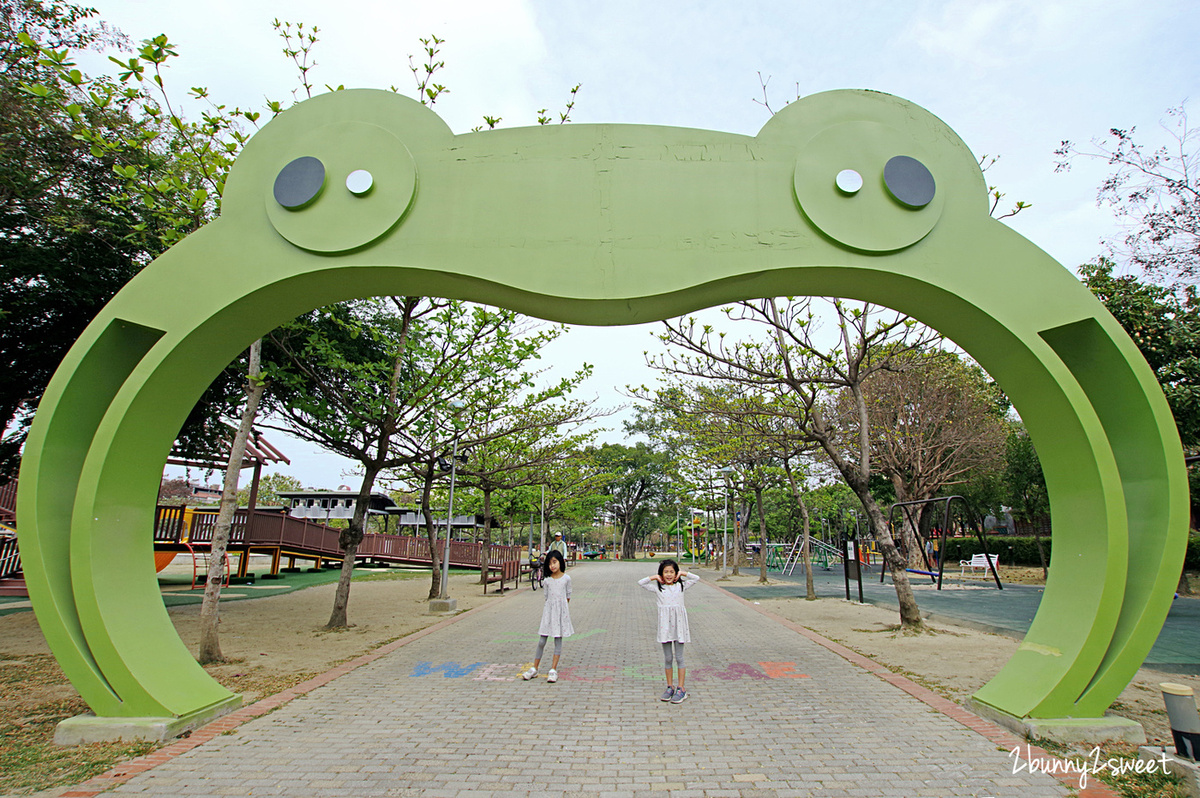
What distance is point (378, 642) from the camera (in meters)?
9.32

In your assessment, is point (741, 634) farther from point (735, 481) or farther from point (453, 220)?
point (735, 481)

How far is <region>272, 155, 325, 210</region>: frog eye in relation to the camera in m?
5.20

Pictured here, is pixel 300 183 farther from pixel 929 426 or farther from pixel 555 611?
pixel 929 426

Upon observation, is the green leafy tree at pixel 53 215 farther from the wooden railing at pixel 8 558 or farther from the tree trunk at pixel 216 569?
the wooden railing at pixel 8 558

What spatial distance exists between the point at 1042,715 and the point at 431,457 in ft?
32.2

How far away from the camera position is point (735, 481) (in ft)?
77.3

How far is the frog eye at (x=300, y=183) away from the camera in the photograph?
205 inches

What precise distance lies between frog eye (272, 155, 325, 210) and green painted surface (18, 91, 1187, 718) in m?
0.08

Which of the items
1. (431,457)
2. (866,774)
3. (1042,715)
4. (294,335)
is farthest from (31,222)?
(1042,715)

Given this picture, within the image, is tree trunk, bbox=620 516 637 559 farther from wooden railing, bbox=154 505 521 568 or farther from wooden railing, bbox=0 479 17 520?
wooden railing, bbox=0 479 17 520

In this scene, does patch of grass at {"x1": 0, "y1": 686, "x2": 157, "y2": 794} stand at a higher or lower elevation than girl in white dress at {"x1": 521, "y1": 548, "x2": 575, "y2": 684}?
lower

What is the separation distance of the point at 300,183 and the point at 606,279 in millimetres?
2739

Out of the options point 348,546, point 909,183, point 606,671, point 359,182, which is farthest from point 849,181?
point 348,546

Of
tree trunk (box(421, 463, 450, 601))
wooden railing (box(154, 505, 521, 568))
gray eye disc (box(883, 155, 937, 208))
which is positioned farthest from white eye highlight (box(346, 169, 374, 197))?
wooden railing (box(154, 505, 521, 568))
